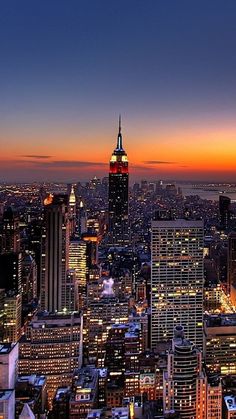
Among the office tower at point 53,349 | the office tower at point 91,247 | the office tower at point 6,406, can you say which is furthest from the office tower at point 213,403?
the office tower at point 91,247

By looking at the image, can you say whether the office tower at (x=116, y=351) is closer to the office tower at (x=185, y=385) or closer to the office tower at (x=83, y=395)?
the office tower at (x=83, y=395)

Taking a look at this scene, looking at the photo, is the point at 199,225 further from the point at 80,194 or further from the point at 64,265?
the point at 80,194

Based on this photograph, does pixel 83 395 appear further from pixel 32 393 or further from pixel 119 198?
pixel 119 198

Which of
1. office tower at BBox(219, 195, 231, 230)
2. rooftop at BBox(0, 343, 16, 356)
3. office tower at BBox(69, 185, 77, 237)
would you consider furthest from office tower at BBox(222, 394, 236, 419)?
office tower at BBox(69, 185, 77, 237)

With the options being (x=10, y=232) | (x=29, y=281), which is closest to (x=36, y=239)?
(x=10, y=232)

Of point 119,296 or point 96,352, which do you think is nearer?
point 96,352

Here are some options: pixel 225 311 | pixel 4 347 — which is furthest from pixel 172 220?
pixel 4 347
